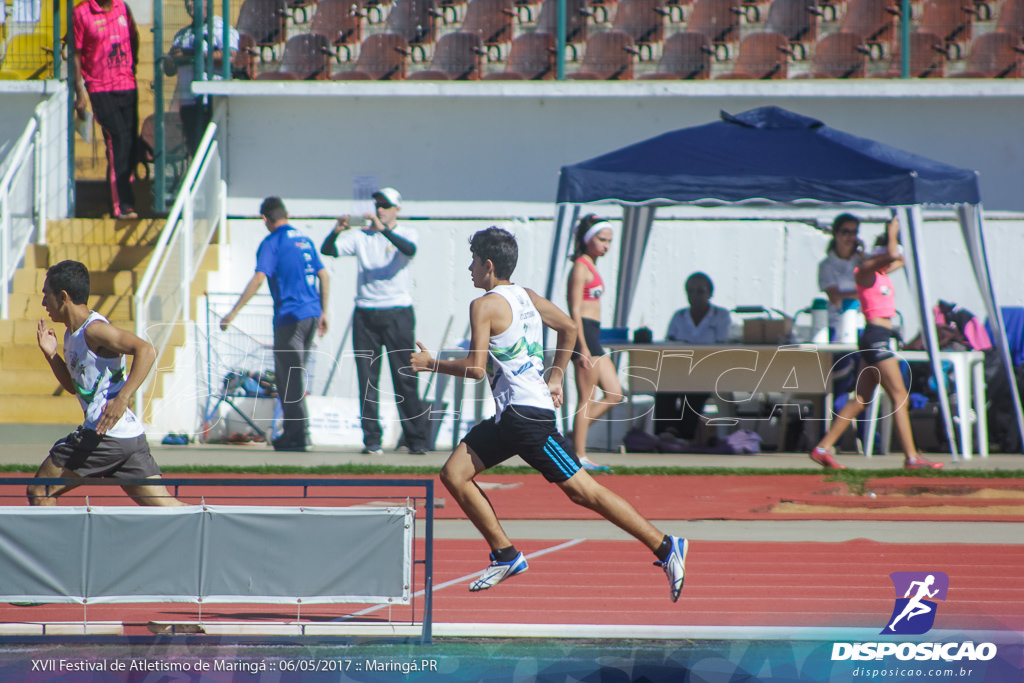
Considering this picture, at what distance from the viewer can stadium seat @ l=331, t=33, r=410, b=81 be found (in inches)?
603

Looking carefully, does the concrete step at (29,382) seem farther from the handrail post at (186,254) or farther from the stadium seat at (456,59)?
the stadium seat at (456,59)

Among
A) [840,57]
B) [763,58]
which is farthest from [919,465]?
[763,58]

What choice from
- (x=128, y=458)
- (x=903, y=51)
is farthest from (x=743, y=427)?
(x=128, y=458)

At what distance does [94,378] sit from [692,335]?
7886 millimetres

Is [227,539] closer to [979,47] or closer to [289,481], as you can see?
[289,481]

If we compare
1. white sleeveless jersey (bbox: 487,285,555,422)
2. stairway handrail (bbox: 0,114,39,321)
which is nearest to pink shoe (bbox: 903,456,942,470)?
white sleeveless jersey (bbox: 487,285,555,422)

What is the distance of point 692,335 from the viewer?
42.8 feet

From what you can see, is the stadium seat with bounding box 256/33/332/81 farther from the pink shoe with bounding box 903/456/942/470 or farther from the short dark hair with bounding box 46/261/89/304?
the short dark hair with bounding box 46/261/89/304

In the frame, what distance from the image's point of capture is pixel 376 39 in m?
15.6

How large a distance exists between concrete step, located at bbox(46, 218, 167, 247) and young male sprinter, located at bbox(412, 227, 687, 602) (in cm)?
894

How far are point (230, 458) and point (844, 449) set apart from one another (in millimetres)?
6193

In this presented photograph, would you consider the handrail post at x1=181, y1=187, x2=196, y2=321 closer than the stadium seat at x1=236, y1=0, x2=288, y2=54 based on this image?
Yes

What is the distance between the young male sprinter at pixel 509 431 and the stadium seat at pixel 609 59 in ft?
31.7

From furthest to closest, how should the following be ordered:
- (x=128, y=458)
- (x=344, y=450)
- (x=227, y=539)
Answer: (x=344, y=450)
(x=128, y=458)
(x=227, y=539)
